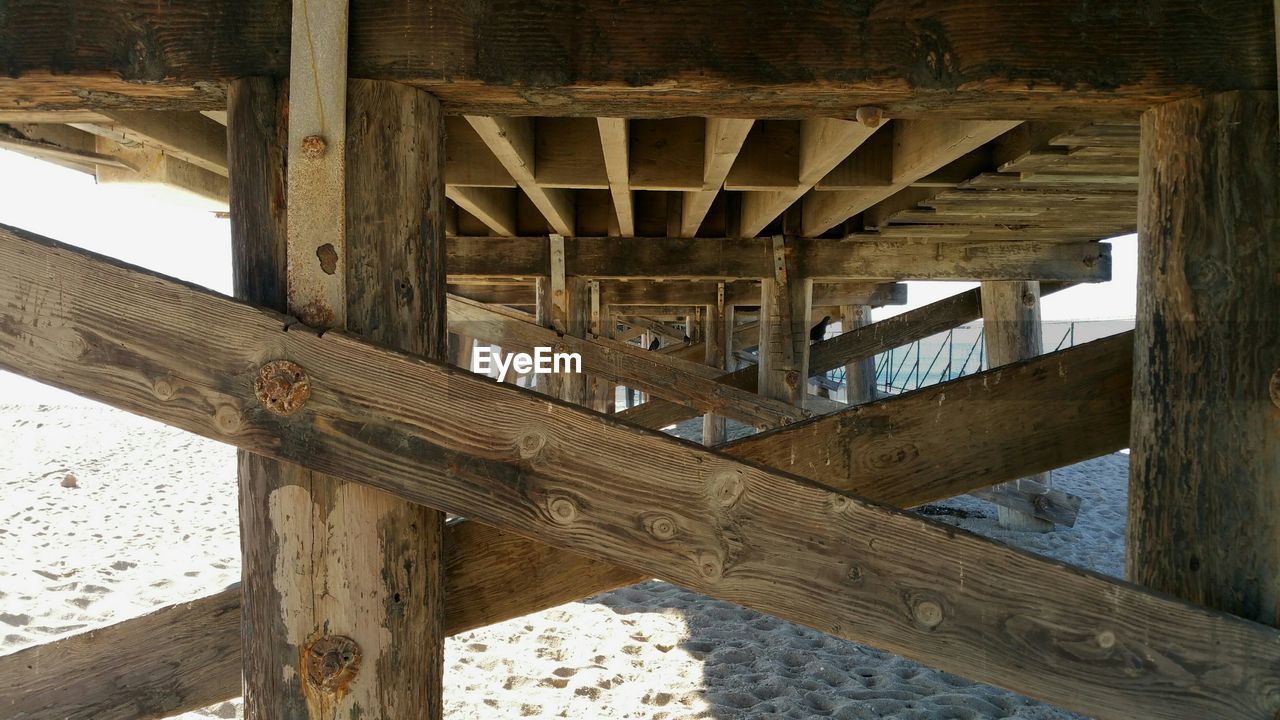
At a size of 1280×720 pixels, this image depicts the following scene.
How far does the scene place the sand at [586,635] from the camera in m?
3.88

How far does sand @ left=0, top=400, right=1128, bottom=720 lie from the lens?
12.7 ft

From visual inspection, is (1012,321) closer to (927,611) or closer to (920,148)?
(920,148)

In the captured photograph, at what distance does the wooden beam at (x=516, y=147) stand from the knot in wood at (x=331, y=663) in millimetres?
1444

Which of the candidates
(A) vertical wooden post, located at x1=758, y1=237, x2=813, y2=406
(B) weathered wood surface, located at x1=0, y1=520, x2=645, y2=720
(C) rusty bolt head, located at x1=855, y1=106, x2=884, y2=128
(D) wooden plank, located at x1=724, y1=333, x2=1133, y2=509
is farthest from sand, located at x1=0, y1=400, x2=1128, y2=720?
(C) rusty bolt head, located at x1=855, y1=106, x2=884, y2=128

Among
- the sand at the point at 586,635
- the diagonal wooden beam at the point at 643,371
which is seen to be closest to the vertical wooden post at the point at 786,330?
the diagonal wooden beam at the point at 643,371

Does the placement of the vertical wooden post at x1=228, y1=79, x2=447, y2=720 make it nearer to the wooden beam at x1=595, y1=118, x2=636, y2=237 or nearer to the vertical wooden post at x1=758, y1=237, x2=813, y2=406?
the wooden beam at x1=595, y1=118, x2=636, y2=237

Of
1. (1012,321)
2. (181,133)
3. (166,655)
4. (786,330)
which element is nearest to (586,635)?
(786,330)

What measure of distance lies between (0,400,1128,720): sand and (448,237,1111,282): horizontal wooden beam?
7.16ft

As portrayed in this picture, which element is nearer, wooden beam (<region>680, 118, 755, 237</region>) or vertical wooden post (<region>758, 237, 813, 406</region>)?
wooden beam (<region>680, 118, 755, 237</region>)

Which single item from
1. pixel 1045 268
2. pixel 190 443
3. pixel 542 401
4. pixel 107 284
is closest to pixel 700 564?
pixel 542 401

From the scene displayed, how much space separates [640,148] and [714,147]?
76 centimetres

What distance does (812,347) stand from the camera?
7.18 metres

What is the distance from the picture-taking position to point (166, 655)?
6.96 ft

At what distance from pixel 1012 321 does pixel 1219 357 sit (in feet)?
17.9
